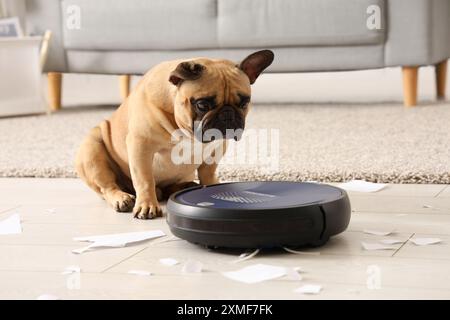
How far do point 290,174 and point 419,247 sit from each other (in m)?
0.69

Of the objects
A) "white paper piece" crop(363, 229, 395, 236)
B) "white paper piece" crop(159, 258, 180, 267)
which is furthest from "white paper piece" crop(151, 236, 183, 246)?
"white paper piece" crop(363, 229, 395, 236)

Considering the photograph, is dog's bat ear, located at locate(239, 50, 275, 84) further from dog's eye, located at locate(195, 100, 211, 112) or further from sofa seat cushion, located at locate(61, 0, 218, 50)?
sofa seat cushion, located at locate(61, 0, 218, 50)

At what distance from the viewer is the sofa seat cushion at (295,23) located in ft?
11.0

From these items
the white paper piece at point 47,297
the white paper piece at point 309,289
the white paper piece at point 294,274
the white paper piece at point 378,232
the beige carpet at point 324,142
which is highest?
the white paper piece at point 47,297

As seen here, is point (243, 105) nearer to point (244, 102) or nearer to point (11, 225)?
point (244, 102)

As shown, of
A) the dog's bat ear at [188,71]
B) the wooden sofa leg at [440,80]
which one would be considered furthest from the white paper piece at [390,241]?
the wooden sofa leg at [440,80]

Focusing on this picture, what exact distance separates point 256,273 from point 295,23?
2297mm

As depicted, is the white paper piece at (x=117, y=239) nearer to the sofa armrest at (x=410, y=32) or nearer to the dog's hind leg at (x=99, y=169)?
the dog's hind leg at (x=99, y=169)

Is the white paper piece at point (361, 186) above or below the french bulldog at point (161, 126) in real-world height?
below

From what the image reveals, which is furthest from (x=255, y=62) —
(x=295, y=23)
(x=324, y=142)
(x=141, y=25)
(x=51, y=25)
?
(x=51, y=25)

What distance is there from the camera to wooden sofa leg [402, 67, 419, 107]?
132 inches

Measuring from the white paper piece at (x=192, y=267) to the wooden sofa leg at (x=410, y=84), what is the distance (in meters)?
2.26

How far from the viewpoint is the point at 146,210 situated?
1.66 metres

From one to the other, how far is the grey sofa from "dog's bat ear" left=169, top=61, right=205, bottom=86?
1.91 m
